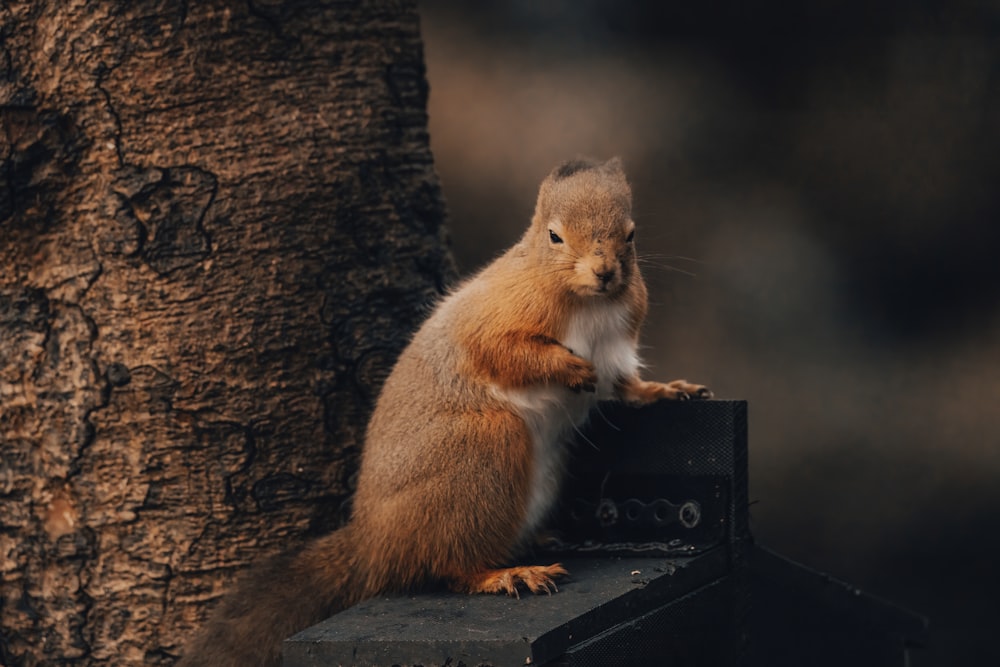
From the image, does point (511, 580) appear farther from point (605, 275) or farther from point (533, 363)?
point (605, 275)

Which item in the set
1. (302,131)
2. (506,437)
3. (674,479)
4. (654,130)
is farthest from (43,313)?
(654,130)

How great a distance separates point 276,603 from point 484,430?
0.50 m

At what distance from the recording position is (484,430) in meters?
3.33

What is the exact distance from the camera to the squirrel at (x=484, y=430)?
130 inches

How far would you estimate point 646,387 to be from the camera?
11.7ft

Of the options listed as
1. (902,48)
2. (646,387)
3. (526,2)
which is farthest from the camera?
(526,2)

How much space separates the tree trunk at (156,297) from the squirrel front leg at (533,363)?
0.47 meters

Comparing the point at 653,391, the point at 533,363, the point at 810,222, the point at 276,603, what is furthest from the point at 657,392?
the point at 810,222

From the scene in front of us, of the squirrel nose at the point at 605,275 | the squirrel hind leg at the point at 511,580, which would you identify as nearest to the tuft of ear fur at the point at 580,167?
the squirrel nose at the point at 605,275

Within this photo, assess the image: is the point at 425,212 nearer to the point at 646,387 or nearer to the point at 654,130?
the point at 646,387

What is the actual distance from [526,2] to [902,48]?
1.07 metres

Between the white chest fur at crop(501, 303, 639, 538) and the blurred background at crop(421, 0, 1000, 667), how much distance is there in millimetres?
1067

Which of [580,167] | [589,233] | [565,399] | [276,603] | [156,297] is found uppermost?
[580,167]

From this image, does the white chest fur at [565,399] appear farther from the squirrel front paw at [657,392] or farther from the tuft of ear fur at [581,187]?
the tuft of ear fur at [581,187]
